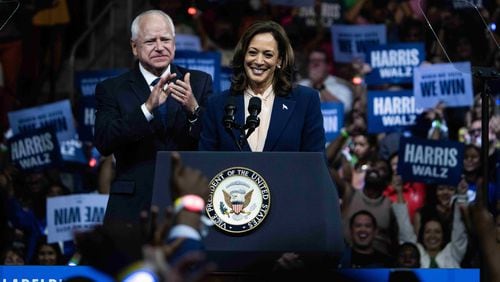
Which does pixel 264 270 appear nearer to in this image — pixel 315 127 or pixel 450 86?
pixel 315 127

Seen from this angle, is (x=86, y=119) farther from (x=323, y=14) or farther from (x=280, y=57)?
(x=280, y=57)

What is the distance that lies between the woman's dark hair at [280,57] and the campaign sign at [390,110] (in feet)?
22.2

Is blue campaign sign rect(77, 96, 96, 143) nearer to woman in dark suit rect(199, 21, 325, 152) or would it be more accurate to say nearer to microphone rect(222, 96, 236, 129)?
woman in dark suit rect(199, 21, 325, 152)

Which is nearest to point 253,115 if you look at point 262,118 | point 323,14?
point 262,118

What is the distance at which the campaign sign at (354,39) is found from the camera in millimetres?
14734

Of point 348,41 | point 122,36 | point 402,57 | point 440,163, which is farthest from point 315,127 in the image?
point 122,36

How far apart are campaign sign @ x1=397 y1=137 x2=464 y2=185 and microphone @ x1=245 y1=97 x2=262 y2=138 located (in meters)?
5.91

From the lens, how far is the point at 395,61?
13805mm

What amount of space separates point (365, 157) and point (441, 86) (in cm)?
99

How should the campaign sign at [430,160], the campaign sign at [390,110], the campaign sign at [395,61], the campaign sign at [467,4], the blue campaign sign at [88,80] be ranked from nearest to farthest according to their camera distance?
the campaign sign at [467,4]
the campaign sign at [430,160]
the campaign sign at [390,110]
the campaign sign at [395,61]
the blue campaign sign at [88,80]

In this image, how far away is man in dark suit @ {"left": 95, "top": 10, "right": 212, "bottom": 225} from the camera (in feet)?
22.3

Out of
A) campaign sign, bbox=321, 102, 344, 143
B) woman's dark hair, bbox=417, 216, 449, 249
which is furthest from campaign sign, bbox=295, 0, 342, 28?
woman's dark hair, bbox=417, 216, 449, 249

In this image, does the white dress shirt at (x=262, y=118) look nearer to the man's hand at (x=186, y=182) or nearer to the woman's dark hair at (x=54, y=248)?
the man's hand at (x=186, y=182)

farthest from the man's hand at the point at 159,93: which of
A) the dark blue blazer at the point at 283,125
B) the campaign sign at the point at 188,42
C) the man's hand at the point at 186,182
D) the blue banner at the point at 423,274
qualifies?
the campaign sign at the point at 188,42
